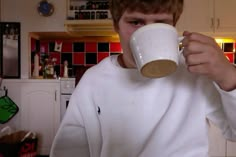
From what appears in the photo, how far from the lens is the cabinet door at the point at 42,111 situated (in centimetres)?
283

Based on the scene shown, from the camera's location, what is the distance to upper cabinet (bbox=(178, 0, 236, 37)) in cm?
282

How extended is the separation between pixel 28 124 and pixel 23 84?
15.5 inches

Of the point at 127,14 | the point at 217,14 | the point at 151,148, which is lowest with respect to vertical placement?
the point at 151,148

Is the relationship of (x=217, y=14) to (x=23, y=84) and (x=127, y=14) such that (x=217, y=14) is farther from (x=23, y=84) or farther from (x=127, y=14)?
(x=127, y=14)

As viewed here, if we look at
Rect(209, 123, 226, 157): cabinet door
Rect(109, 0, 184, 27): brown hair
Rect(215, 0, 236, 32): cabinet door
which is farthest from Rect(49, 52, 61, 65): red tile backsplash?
Rect(109, 0, 184, 27): brown hair

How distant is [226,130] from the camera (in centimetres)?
56

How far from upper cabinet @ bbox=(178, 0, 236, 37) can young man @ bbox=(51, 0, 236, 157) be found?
7.72 ft

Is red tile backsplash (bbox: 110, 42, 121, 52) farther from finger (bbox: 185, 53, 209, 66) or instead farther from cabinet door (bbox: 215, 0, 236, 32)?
finger (bbox: 185, 53, 209, 66)

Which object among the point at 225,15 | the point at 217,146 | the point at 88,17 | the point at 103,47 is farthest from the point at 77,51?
the point at 217,146

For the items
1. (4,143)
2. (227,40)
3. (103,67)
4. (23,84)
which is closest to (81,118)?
(103,67)

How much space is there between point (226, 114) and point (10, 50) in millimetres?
2769

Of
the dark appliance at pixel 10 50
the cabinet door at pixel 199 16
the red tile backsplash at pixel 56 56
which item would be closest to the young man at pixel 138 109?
the cabinet door at pixel 199 16

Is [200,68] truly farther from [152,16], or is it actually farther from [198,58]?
[152,16]

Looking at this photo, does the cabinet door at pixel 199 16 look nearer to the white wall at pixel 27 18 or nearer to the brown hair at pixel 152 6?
the white wall at pixel 27 18
